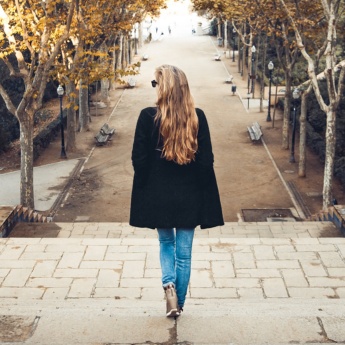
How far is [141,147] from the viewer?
15.0ft

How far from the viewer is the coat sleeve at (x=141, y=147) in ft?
14.9

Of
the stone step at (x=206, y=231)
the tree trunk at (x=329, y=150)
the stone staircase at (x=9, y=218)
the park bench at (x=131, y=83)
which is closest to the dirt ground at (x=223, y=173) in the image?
the tree trunk at (x=329, y=150)

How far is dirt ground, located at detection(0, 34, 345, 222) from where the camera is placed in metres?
18.1

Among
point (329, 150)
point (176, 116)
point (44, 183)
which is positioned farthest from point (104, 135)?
point (176, 116)

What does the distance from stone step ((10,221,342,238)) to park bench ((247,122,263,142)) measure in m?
13.3

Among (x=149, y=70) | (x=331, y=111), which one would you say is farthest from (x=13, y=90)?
(x=331, y=111)

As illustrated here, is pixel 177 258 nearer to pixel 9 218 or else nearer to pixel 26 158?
pixel 9 218

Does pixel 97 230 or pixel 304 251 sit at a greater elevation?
pixel 304 251

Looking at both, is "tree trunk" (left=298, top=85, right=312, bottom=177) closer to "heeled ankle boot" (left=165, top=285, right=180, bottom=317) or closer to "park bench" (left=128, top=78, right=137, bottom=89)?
"heeled ankle boot" (left=165, top=285, right=180, bottom=317)

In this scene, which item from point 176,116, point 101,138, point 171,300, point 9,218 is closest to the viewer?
point 176,116

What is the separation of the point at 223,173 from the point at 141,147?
17157mm

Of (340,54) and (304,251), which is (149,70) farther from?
(304,251)

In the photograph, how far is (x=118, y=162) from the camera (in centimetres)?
2347

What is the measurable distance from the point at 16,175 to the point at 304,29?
10959 mm
